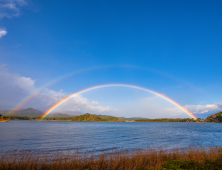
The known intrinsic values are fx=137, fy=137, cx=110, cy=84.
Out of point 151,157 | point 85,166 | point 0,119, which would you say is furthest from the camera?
point 0,119

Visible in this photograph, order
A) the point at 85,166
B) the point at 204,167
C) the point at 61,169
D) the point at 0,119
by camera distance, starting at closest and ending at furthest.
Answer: the point at 204,167 < the point at 61,169 < the point at 85,166 < the point at 0,119

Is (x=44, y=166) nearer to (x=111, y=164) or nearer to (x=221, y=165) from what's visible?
(x=111, y=164)

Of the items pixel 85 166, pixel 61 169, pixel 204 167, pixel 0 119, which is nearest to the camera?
pixel 204 167

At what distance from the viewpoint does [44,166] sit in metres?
12.3

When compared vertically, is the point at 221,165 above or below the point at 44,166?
above

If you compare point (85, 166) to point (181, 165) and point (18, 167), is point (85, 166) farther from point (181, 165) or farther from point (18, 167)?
point (181, 165)

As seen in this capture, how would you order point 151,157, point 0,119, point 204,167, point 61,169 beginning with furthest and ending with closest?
point 0,119 < point 151,157 < point 61,169 < point 204,167

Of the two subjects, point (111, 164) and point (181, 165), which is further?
point (111, 164)

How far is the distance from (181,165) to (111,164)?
6193 mm

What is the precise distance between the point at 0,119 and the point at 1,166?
20827 centimetres

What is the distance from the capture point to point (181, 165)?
11820 millimetres

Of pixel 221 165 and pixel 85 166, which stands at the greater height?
pixel 221 165

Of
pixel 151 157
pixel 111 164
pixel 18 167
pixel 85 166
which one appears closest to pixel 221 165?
pixel 151 157

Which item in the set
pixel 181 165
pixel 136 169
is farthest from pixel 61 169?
pixel 181 165
